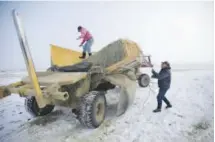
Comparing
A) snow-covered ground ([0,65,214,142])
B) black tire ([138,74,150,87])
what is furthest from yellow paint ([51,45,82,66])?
black tire ([138,74,150,87])

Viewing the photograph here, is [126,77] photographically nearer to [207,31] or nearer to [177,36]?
[177,36]

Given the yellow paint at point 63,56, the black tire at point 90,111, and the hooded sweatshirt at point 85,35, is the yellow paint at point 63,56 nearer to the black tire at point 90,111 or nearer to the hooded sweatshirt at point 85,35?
the hooded sweatshirt at point 85,35

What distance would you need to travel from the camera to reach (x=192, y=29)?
175 centimetres

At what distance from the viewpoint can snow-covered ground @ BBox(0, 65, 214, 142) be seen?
1435 mm

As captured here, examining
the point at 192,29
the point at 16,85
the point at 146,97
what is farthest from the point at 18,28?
the point at 146,97

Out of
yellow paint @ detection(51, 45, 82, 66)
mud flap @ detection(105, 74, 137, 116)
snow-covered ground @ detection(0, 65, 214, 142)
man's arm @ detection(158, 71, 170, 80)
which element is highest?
yellow paint @ detection(51, 45, 82, 66)

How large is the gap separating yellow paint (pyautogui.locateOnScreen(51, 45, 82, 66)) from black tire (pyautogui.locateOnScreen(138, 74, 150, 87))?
1.02 meters

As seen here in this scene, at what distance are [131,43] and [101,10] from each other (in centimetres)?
68

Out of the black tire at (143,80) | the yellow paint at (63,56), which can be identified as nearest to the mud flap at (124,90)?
the yellow paint at (63,56)

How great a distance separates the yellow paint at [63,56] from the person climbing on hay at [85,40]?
0.30ft

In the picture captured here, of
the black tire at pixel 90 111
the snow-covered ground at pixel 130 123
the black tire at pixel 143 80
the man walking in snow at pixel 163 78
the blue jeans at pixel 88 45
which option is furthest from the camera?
the black tire at pixel 143 80

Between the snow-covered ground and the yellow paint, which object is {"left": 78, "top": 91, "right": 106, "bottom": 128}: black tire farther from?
the yellow paint

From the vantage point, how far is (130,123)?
1.62 m

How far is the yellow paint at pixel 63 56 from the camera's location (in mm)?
2069
